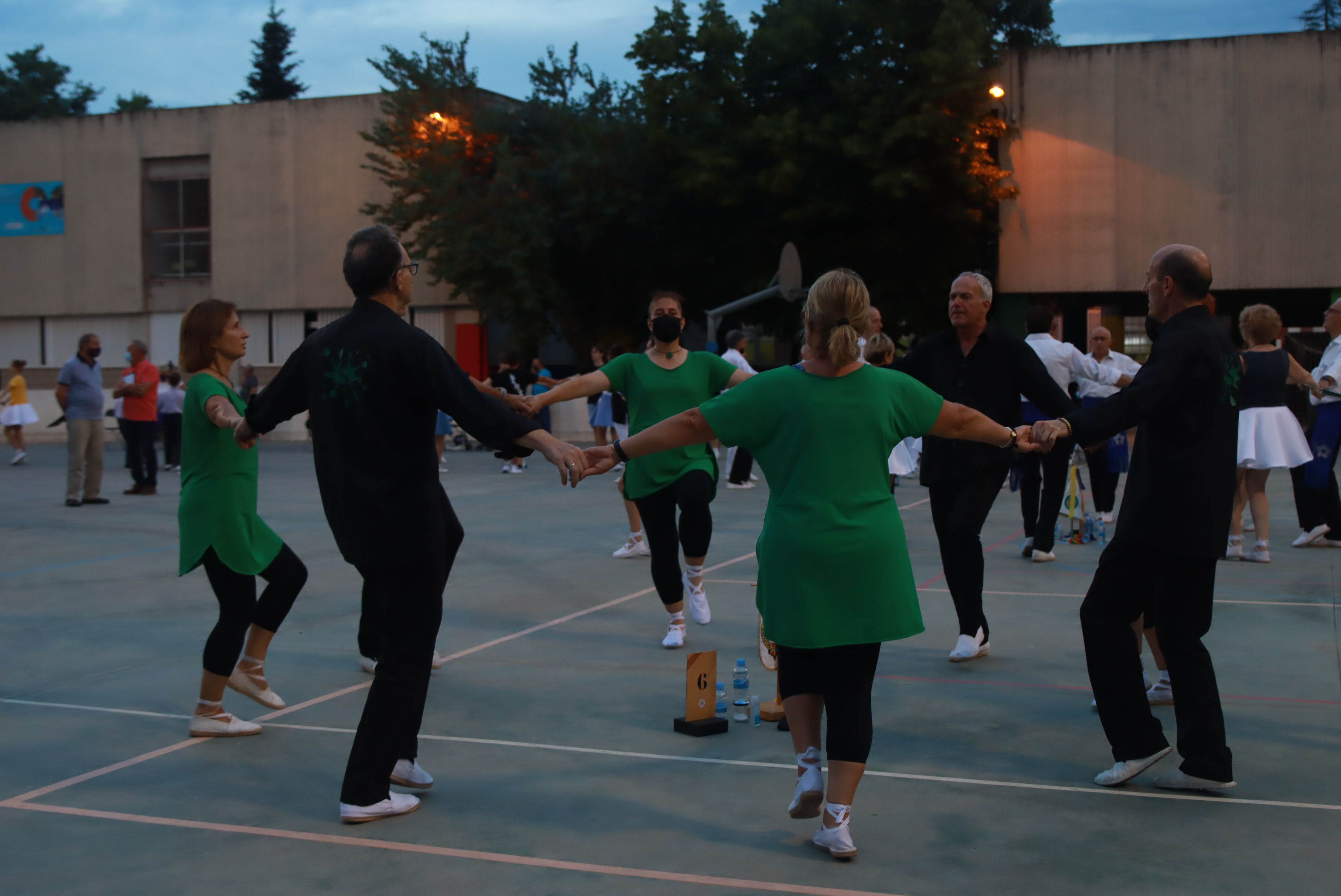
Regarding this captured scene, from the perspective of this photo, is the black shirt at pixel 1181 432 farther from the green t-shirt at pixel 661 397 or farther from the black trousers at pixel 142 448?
the black trousers at pixel 142 448

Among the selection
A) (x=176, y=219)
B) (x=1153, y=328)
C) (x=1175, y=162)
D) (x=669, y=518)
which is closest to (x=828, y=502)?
(x=1153, y=328)

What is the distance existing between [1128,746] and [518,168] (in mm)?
27770

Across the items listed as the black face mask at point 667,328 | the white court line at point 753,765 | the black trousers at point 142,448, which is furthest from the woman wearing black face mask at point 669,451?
the black trousers at point 142,448

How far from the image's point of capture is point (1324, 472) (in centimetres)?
1023

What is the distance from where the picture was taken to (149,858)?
148 inches

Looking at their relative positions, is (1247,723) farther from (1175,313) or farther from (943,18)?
(943,18)

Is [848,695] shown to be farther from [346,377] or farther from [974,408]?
[974,408]

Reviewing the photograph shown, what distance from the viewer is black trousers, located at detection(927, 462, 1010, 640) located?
244 inches

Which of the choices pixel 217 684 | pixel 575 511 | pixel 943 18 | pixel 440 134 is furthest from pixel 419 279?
pixel 217 684

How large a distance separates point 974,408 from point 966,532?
0.63 metres

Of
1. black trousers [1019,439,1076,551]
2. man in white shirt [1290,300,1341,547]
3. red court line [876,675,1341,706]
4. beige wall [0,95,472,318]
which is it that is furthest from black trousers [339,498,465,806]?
beige wall [0,95,472,318]

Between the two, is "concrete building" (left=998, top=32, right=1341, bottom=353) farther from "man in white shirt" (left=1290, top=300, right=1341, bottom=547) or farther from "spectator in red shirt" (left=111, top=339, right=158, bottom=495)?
"spectator in red shirt" (left=111, top=339, right=158, bottom=495)

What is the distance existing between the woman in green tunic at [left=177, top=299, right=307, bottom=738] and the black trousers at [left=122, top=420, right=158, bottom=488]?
11134 millimetres

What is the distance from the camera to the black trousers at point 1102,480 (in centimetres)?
1115
